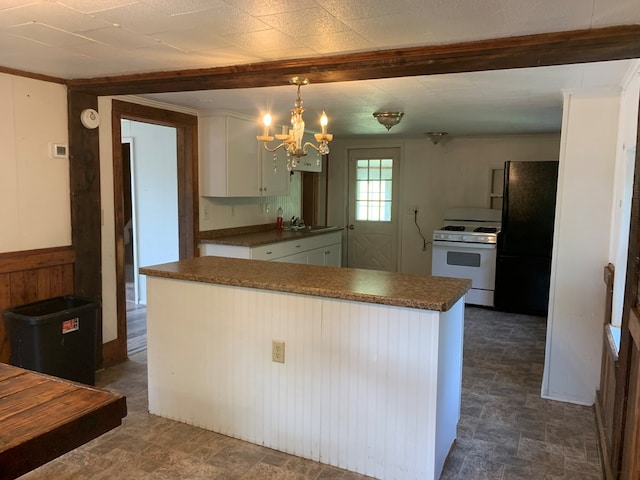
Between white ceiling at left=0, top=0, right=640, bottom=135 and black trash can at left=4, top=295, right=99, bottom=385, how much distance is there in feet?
4.70

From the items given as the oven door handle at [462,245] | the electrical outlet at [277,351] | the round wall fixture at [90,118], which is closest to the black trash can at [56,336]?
the round wall fixture at [90,118]

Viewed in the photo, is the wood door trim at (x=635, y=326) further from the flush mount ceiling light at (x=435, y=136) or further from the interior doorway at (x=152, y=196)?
the flush mount ceiling light at (x=435, y=136)

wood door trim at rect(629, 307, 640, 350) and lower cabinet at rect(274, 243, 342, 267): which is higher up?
wood door trim at rect(629, 307, 640, 350)

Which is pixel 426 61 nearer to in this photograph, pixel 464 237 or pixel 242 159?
pixel 242 159

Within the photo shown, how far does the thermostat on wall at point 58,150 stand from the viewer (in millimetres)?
3146

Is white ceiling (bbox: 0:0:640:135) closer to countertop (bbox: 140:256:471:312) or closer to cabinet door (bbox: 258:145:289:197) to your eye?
countertop (bbox: 140:256:471:312)

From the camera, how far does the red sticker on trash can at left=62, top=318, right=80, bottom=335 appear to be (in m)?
2.97

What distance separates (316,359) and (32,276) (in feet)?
6.43

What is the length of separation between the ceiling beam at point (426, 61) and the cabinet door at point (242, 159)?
1571 mm

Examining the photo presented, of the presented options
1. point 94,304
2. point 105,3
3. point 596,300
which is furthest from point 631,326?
point 94,304

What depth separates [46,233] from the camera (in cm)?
316

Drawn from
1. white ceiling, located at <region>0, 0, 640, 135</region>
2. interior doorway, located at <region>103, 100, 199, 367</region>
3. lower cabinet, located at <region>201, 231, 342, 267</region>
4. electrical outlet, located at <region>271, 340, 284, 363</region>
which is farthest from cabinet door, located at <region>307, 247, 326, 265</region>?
electrical outlet, located at <region>271, 340, 284, 363</region>

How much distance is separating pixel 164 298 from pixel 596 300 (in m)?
2.63

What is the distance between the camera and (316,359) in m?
2.39
